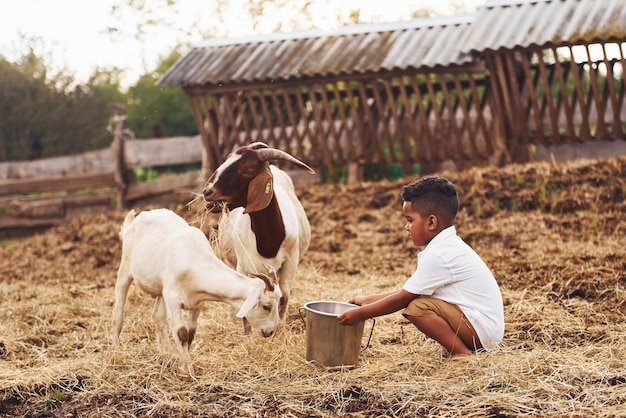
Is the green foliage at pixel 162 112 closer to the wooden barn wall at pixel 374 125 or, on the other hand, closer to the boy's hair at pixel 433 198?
the wooden barn wall at pixel 374 125

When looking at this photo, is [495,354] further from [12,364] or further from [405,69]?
[405,69]

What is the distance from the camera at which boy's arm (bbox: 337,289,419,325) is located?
4688mm

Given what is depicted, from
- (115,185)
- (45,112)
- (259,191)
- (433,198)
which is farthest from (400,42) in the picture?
(45,112)

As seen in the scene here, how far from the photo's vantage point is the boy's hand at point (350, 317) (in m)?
4.71

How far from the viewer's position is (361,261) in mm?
9211

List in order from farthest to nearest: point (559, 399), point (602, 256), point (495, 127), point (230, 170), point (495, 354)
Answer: point (495, 127)
point (602, 256)
point (230, 170)
point (495, 354)
point (559, 399)

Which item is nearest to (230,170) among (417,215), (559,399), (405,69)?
(417,215)

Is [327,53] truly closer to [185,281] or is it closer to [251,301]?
[185,281]

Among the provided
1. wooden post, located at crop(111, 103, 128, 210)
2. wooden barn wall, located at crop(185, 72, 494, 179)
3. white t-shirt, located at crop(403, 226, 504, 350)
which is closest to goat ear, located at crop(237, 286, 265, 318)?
white t-shirt, located at crop(403, 226, 504, 350)

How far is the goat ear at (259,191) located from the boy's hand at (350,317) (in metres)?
1.05

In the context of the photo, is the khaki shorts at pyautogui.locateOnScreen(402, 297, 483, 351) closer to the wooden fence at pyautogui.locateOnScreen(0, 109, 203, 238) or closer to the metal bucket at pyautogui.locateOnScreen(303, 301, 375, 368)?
the metal bucket at pyautogui.locateOnScreen(303, 301, 375, 368)

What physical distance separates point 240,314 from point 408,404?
3.60ft

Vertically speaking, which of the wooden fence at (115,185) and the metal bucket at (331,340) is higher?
the wooden fence at (115,185)

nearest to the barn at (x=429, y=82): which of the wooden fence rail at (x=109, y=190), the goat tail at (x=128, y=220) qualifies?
the wooden fence rail at (x=109, y=190)
